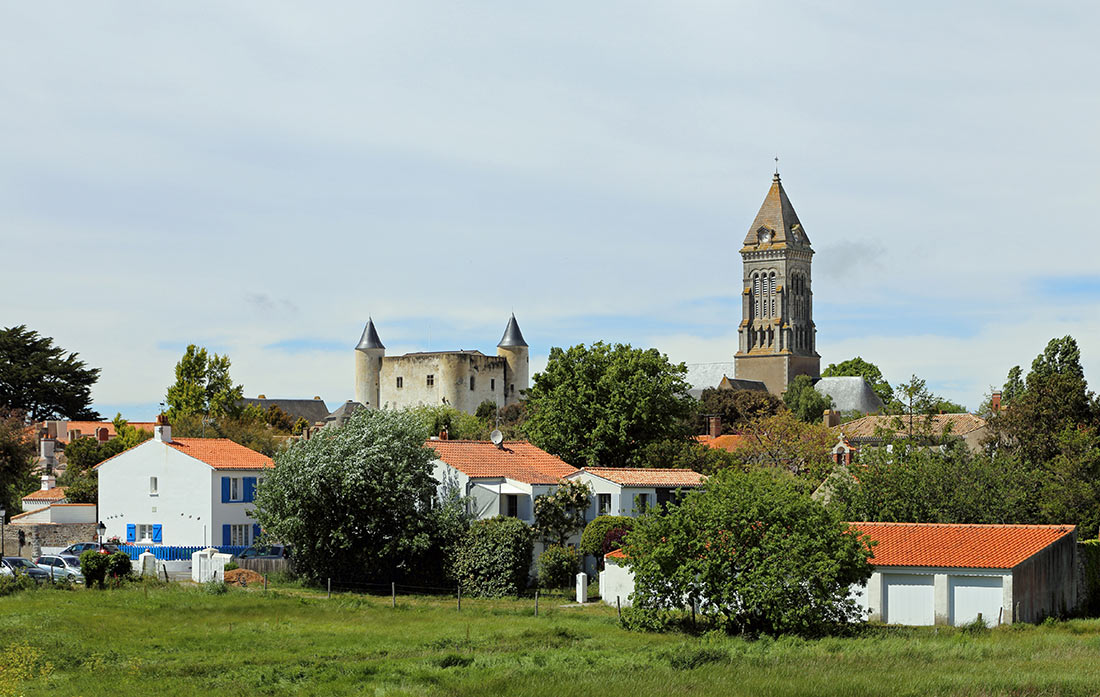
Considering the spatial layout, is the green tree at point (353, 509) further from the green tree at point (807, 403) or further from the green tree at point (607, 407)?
the green tree at point (807, 403)

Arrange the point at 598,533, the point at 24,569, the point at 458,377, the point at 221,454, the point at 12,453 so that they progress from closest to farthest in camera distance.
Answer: the point at 24,569, the point at 598,533, the point at 12,453, the point at 221,454, the point at 458,377

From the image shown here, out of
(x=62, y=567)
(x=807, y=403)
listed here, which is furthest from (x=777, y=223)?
(x=62, y=567)

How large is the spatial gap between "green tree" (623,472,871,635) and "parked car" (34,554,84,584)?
66.5ft

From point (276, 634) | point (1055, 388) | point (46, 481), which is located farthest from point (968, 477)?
point (46, 481)

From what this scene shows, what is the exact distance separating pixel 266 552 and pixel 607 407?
20906 mm

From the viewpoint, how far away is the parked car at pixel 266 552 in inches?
2014

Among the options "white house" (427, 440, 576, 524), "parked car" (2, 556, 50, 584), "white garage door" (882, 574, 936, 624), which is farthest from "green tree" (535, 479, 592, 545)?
"parked car" (2, 556, 50, 584)

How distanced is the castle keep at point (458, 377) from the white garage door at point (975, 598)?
103 metres

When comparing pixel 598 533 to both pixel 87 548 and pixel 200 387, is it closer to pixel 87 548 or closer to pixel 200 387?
pixel 87 548

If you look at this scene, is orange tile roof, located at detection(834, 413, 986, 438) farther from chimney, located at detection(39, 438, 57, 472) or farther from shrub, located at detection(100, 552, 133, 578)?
chimney, located at detection(39, 438, 57, 472)

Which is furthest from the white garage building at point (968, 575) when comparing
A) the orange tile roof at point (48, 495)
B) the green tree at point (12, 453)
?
the orange tile roof at point (48, 495)

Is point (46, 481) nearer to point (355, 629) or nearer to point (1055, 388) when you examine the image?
point (355, 629)

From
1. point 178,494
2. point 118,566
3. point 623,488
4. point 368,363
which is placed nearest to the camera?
point 118,566

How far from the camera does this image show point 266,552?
175 ft
